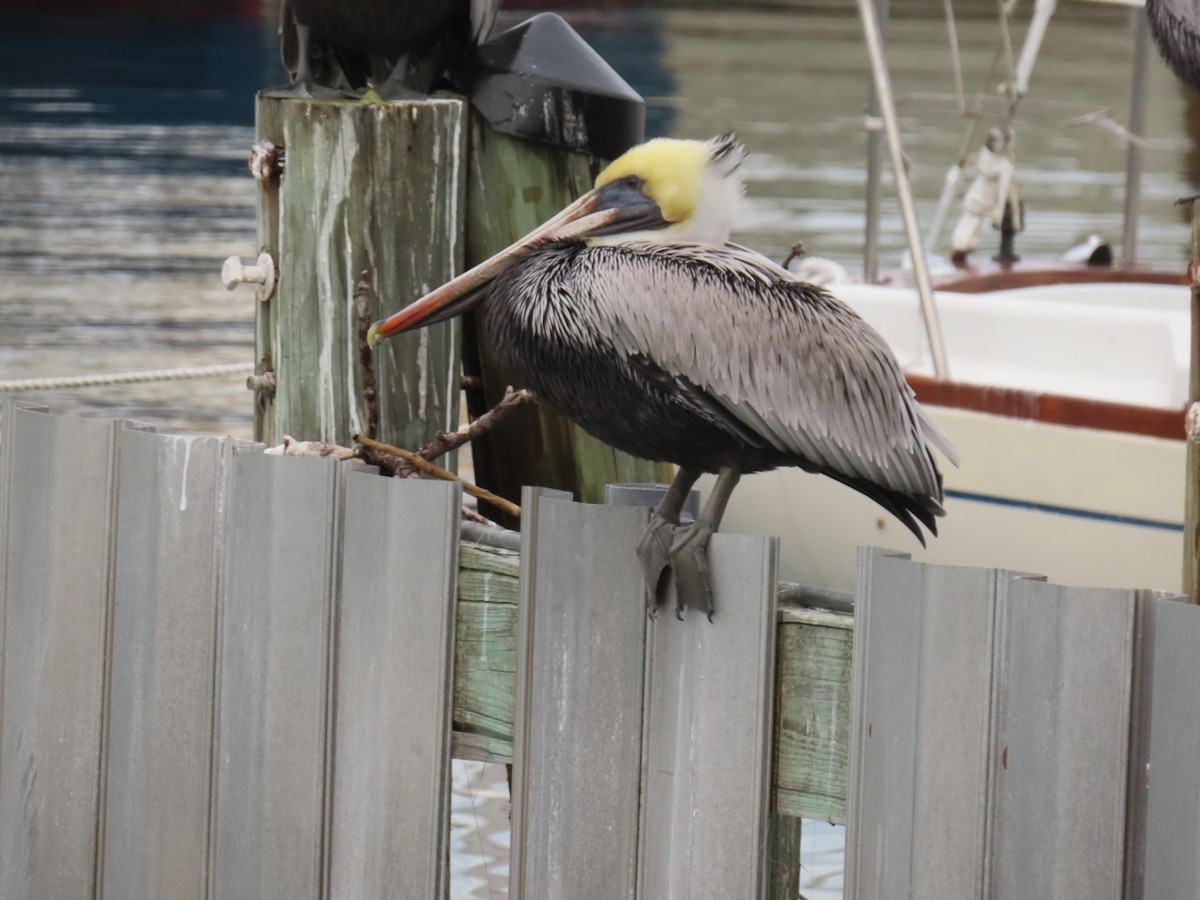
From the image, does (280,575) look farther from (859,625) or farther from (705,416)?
(859,625)

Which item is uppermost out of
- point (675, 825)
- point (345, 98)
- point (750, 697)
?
point (345, 98)

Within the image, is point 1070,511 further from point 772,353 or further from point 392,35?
point 772,353

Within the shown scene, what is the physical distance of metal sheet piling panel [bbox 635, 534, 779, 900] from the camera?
7.14 ft

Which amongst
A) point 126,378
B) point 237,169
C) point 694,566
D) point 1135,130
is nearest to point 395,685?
point 694,566

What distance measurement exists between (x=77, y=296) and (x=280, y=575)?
938cm

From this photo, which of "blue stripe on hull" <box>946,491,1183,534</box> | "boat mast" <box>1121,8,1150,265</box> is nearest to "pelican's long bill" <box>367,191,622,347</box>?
"blue stripe on hull" <box>946,491,1183,534</box>

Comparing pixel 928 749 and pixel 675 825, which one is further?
pixel 675 825

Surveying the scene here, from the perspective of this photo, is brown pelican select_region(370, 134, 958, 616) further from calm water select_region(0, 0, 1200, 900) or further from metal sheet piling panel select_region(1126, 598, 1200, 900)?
calm water select_region(0, 0, 1200, 900)

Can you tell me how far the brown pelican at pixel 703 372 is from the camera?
221cm

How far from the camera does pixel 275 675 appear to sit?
2486 millimetres

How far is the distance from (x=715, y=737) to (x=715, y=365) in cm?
44

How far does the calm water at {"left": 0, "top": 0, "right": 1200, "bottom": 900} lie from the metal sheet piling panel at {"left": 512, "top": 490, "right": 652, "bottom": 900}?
2.67 ft

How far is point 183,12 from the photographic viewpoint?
39.0m

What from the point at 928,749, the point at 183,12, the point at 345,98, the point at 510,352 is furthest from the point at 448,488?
the point at 183,12
